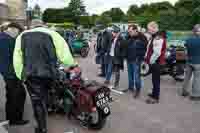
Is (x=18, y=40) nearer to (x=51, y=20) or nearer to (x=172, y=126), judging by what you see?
(x=172, y=126)

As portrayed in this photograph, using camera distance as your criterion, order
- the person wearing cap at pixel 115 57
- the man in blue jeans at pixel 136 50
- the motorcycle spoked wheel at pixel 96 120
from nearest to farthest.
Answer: the motorcycle spoked wheel at pixel 96 120
the man in blue jeans at pixel 136 50
the person wearing cap at pixel 115 57

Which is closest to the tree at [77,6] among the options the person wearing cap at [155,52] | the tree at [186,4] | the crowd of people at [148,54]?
the tree at [186,4]

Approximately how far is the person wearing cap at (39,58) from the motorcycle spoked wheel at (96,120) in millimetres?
875

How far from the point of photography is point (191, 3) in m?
77.9

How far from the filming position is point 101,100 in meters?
4.71

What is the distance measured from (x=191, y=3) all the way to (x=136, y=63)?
75849mm

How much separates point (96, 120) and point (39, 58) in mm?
1416

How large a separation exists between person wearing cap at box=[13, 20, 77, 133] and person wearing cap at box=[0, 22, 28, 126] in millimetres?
626

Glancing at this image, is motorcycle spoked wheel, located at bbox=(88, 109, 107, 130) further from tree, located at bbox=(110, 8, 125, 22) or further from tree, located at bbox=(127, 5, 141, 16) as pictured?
tree, located at bbox=(127, 5, 141, 16)

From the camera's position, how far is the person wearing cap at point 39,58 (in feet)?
13.5

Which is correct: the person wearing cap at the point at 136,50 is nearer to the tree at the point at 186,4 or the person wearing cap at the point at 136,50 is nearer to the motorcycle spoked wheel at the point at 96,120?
the motorcycle spoked wheel at the point at 96,120

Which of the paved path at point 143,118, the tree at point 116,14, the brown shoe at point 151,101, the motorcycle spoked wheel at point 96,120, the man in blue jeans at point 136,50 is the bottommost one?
the paved path at point 143,118

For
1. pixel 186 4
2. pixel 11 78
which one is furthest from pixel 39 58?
pixel 186 4

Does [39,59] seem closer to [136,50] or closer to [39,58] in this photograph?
[39,58]
